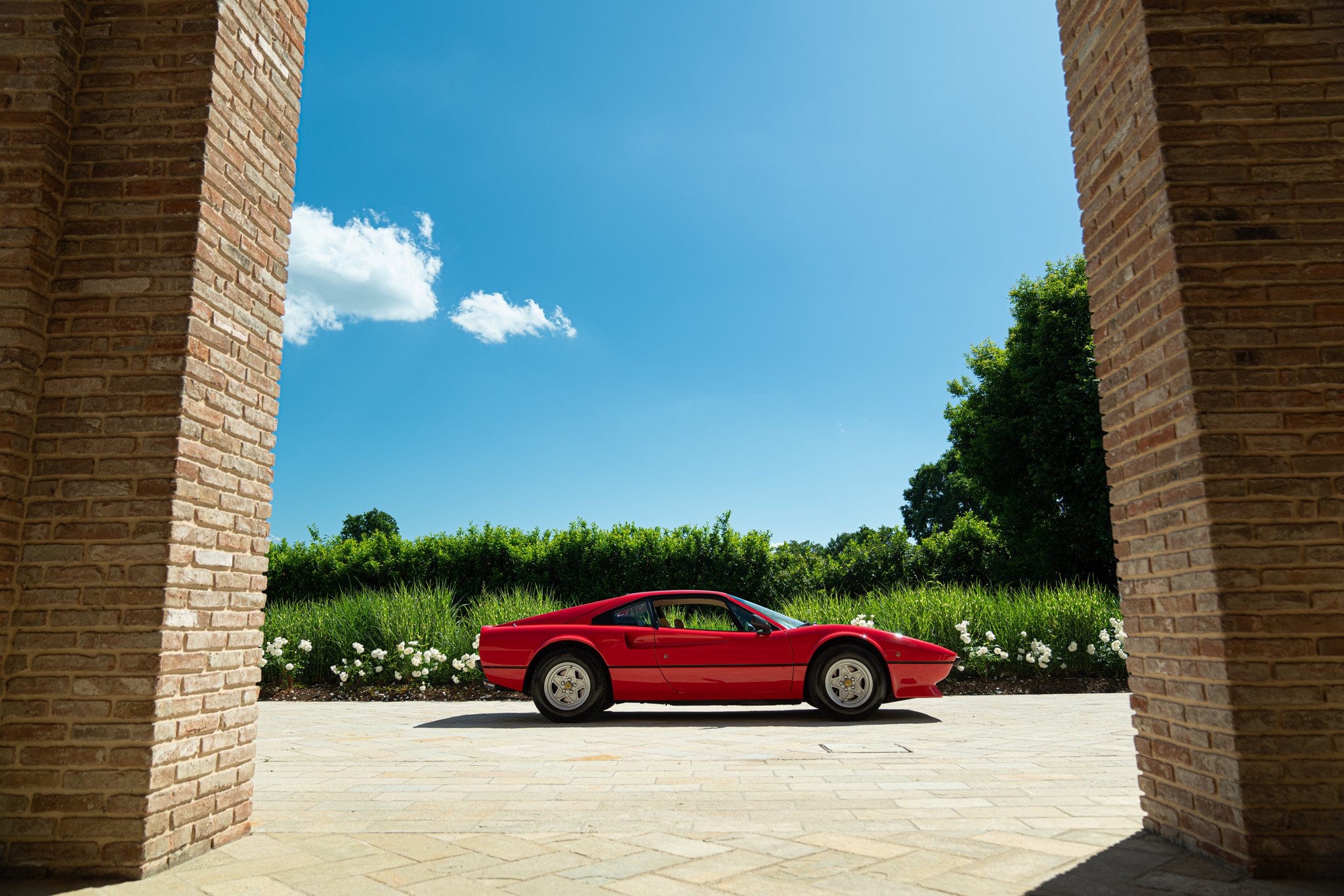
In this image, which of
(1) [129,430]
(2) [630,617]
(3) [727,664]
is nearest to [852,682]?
(3) [727,664]

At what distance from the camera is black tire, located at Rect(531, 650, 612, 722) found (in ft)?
27.1

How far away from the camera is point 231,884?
2.97 m

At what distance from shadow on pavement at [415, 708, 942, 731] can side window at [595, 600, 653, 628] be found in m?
0.96

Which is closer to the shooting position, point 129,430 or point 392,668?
point 129,430

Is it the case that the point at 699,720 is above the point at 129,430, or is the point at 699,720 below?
below

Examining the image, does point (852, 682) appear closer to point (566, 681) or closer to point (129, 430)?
point (566, 681)

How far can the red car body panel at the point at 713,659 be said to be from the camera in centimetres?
814

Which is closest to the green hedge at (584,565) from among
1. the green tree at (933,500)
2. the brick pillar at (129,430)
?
the brick pillar at (129,430)

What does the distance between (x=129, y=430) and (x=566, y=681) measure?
5.66 m

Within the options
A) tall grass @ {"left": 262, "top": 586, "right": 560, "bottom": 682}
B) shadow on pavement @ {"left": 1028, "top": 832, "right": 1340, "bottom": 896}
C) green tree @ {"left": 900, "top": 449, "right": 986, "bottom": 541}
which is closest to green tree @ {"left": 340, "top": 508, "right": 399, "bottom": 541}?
green tree @ {"left": 900, "top": 449, "right": 986, "bottom": 541}

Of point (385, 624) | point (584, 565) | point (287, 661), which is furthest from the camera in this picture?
point (584, 565)

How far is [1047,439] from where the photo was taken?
2202 cm

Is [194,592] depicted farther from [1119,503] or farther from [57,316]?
[1119,503]

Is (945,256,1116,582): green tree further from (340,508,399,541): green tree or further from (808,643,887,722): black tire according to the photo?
(340,508,399,541): green tree
